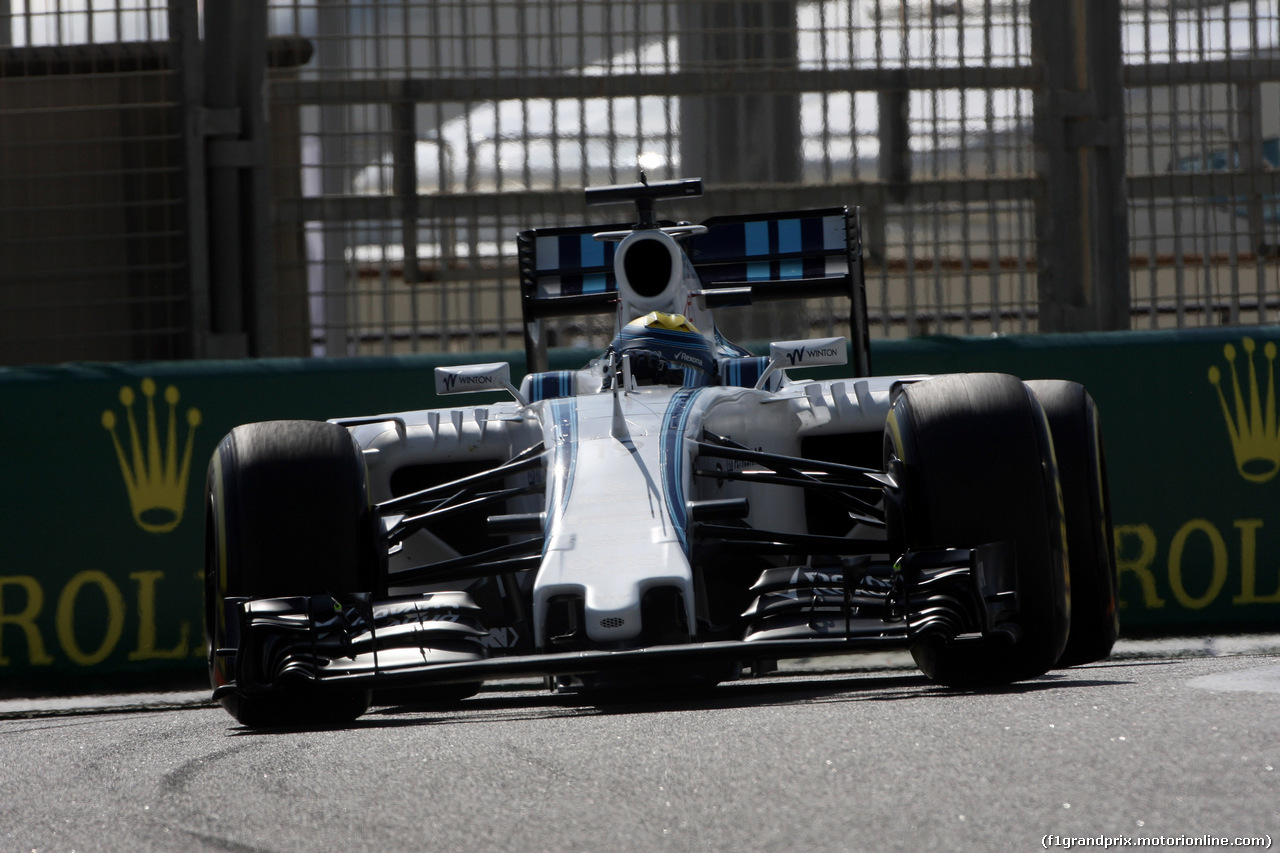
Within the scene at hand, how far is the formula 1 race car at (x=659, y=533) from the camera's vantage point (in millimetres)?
4297

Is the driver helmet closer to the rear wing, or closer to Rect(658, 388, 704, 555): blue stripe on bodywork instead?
Rect(658, 388, 704, 555): blue stripe on bodywork

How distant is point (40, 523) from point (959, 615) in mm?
4427

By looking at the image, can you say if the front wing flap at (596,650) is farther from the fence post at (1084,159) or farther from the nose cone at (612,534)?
the fence post at (1084,159)

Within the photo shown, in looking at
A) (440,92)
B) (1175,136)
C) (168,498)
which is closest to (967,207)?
(1175,136)

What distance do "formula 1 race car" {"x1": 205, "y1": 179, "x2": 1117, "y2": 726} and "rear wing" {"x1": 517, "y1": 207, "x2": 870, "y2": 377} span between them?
46.6 inches

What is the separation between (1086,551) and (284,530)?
242 cm

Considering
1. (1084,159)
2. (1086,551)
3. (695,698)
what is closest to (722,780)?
(695,698)

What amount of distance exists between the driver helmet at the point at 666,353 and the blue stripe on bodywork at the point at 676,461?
0.38 metres

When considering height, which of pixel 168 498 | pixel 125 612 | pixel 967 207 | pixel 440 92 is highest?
pixel 440 92

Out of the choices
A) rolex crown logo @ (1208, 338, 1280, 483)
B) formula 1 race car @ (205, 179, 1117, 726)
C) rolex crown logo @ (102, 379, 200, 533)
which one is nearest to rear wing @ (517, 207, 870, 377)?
formula 1 race car @ (205, 179, 1117, 726)

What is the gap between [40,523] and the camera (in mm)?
7062

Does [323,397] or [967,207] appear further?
[967,207]

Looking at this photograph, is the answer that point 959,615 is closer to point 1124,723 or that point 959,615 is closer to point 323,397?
point 1124,723

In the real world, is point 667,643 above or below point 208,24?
below
